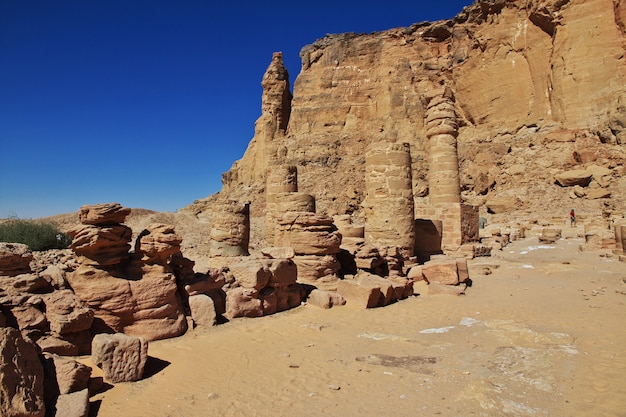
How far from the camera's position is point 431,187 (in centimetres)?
1681

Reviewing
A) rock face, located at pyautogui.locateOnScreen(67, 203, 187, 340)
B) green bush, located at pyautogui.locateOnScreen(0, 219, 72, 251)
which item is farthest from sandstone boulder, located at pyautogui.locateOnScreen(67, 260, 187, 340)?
green bush, located at pyautogui.locateOnScreen(0, 219, 72, 251)

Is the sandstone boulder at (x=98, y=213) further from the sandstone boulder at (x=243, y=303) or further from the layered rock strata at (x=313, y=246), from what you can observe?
the layered rock strata at (x=313, y=246)

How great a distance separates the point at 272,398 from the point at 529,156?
37.3 meters

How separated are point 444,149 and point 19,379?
15.6 meters

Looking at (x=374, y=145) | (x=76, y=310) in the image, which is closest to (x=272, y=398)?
(x=76, y=310)

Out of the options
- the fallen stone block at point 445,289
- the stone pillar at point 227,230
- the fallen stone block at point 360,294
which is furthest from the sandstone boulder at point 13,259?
the fallen stone block at point 445,289

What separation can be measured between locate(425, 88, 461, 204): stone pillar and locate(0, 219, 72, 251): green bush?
16646 millimetres

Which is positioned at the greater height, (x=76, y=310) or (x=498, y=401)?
(x=76, y=310)

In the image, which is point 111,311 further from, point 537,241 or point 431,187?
point 537,241

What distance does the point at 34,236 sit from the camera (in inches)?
648

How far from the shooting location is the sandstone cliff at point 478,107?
106ft

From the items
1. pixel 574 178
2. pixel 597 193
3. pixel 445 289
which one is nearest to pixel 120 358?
pixel 445 289

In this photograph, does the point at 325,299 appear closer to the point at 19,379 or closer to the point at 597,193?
the point at 19,379

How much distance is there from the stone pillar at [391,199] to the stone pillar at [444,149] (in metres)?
4.58
